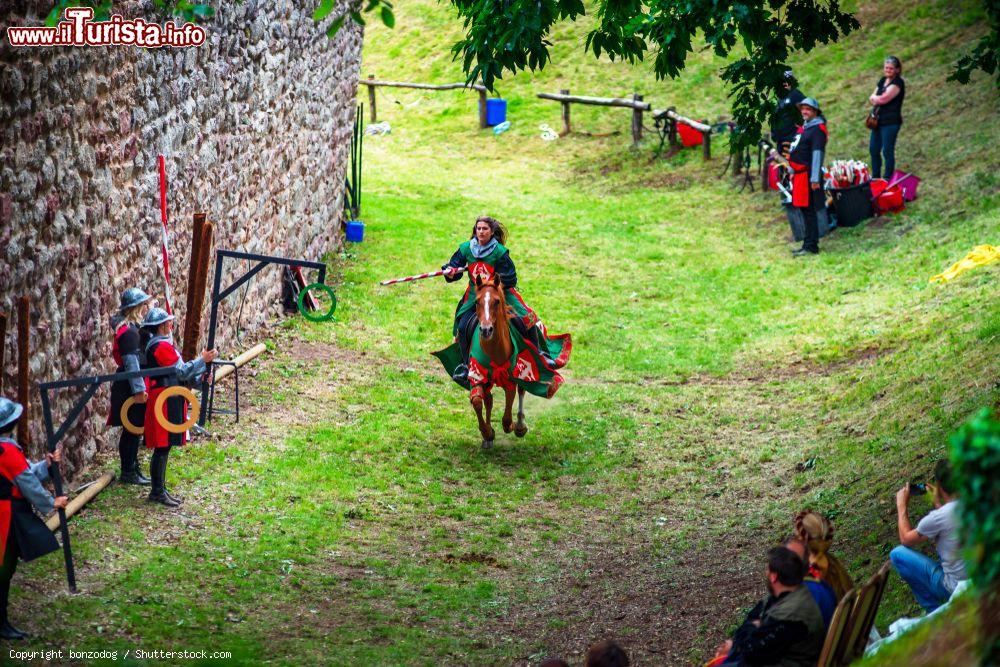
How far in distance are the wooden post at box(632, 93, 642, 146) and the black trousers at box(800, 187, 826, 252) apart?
7.31 metres

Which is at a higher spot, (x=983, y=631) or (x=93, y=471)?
(x=983, y=631)

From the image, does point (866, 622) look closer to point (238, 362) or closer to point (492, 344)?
point (492, 344)

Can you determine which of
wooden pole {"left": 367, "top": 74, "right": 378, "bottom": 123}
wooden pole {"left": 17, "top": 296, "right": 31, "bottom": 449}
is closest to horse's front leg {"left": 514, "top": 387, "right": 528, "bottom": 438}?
wooden pole {"left": 17, "top": 296, "right": 31, "bottom": 449}

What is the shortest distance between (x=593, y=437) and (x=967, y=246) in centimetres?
699

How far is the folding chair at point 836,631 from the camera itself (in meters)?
5.92

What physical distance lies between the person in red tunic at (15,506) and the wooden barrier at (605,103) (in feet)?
64.2

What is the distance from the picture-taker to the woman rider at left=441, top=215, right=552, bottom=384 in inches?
462

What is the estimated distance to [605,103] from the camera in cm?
2638

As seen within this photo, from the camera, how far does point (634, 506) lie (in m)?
10.9

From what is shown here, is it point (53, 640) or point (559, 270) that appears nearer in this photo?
point (53, 640)

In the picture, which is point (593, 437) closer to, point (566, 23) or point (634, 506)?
point (634, 506)

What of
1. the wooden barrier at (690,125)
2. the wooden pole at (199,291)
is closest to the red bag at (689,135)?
the wooden barrier at (690,125)

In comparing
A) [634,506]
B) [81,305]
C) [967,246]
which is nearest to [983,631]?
[634,506]

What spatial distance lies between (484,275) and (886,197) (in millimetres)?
10012
